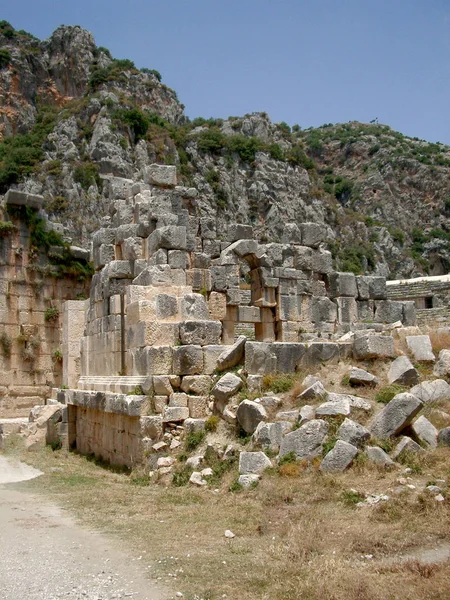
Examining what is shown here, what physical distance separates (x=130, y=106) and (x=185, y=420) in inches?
1770

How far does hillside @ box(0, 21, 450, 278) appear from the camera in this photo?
45438mm

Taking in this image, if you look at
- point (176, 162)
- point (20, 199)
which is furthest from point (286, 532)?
point (176, 162)

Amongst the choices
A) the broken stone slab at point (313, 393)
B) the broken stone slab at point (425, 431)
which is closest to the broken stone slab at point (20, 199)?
the broken stone slab at point (313, 393)

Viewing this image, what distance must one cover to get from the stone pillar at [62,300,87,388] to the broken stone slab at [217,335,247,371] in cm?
676

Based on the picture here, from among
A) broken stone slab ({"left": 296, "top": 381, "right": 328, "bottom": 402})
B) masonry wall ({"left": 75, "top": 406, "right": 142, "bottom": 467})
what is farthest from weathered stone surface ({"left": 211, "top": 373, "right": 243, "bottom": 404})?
masonry wall ({"left": 75, "top": 406, "right": 142, "bottom": 467})

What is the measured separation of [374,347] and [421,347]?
738mm

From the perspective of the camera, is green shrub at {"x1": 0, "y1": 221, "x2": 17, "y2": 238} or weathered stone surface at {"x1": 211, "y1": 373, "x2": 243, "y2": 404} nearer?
weathered stone surface at {"x1": 211, "y1": 373, "x2": 243, "y2": 404}

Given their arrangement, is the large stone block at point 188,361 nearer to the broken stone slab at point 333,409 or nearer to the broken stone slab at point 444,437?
the broken stone slab at point 333,409

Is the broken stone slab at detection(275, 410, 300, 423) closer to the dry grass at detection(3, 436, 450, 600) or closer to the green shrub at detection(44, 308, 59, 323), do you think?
the dry grass at detection(3, 436, 450, 600)

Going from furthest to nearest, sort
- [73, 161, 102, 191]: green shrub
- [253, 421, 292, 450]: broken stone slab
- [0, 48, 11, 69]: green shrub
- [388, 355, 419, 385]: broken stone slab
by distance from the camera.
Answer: [0, 48, 11, 69]: green shrub, [73, 161, 102, 191]: green shrub, [388, 355, 419, 385]: broken stone slab, [253, 421, 292, 450]: broken stone slab

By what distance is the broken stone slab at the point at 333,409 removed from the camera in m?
8.20

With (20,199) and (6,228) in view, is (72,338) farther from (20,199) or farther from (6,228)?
(20,199)

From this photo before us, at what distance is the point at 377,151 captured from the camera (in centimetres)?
7512

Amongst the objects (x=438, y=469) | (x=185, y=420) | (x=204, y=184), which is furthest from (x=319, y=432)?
(x=204, y=184)
